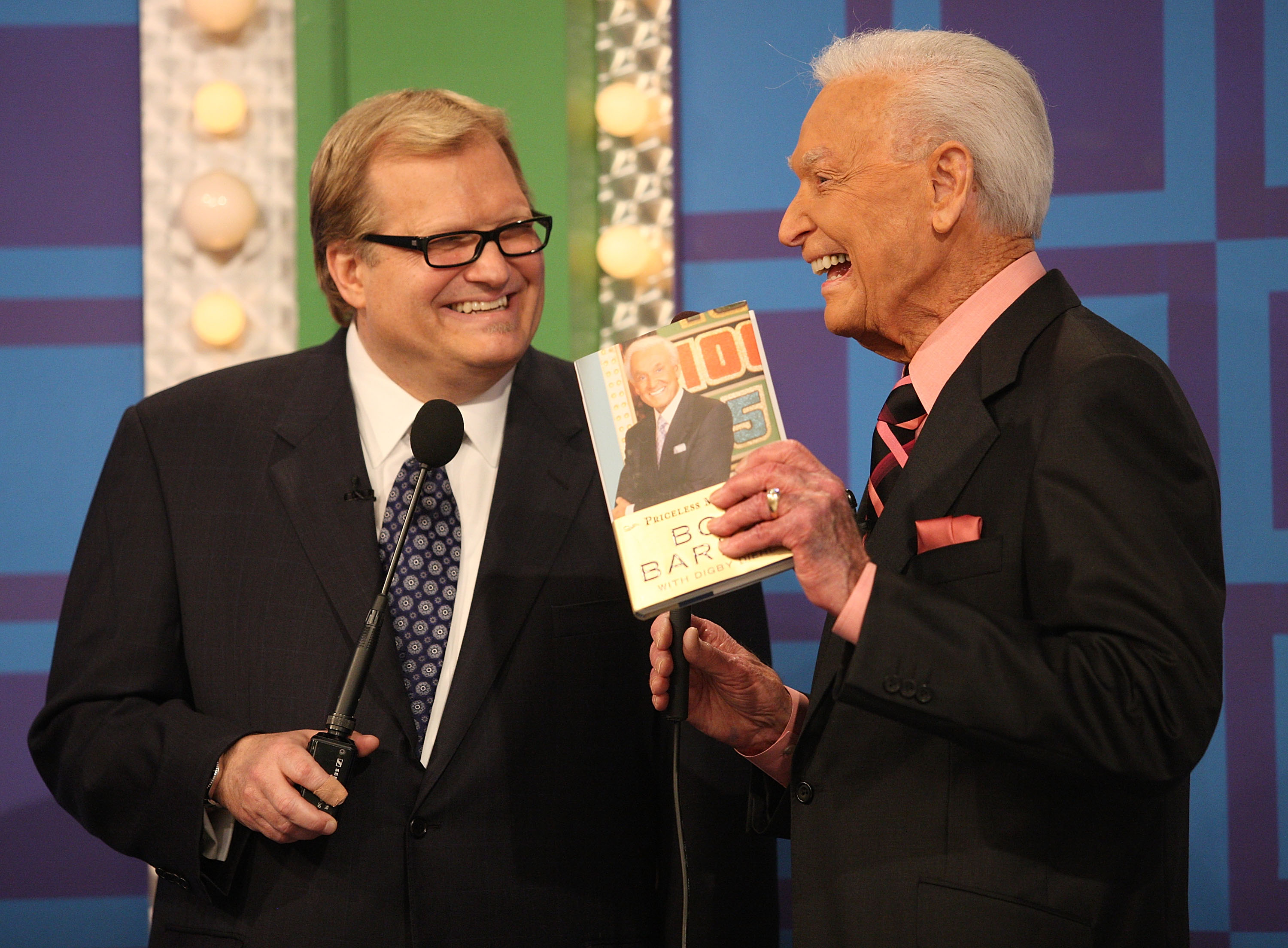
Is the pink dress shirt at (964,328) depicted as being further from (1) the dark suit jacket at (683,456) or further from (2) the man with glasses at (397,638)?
(2) the man with glasses at (397,638)

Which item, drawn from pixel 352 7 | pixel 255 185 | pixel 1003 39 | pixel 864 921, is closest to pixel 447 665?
pixel 864 921

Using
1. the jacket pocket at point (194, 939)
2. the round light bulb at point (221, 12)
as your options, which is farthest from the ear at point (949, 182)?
the round light bulb at point (221, 12)

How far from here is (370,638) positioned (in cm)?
160

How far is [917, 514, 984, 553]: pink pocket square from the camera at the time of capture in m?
1.45

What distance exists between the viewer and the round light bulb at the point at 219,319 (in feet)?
9.24

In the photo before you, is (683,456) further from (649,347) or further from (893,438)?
(893,438)

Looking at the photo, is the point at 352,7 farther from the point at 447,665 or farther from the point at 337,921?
the point at 337,921

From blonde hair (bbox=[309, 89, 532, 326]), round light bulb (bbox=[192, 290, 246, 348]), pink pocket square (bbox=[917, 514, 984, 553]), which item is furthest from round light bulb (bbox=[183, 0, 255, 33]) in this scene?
pink pocket square (bbox=[917, 514, 984, 553])

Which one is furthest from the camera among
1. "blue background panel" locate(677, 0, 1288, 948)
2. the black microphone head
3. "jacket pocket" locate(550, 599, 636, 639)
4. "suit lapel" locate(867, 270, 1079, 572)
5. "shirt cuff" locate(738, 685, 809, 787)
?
"blue background panel" locate(677, 0, 1288, 948)

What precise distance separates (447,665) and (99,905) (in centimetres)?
154

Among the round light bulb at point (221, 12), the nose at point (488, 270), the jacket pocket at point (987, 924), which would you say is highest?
the round light bulb at point (221, 12)

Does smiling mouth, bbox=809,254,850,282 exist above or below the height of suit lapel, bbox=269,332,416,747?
above

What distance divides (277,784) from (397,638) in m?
0.35

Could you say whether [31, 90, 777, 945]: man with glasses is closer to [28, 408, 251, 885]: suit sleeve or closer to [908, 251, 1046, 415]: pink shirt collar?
[28, 408, 251, 885]: suit sleeve
